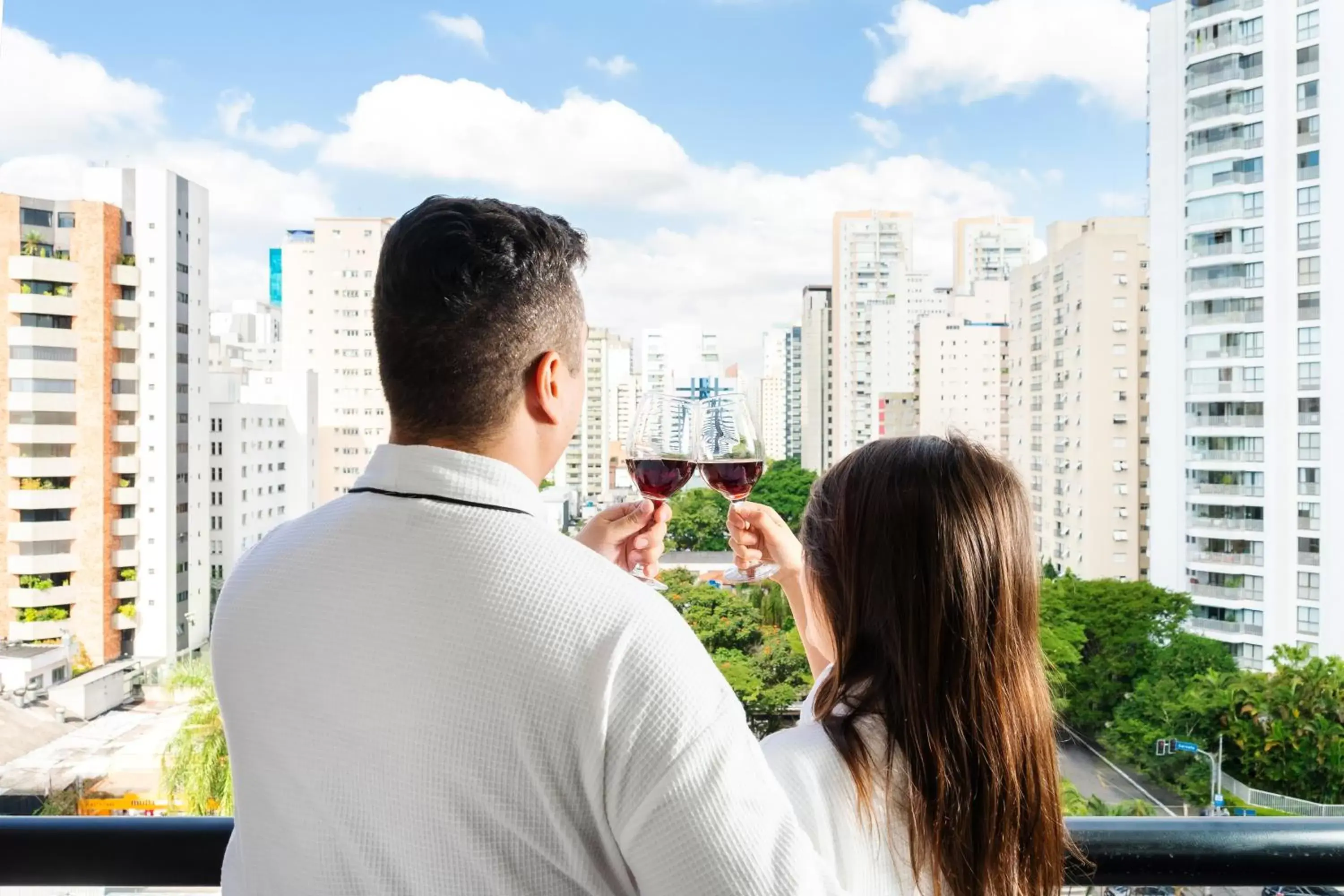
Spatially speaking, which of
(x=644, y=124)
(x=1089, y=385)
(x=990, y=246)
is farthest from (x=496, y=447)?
(x=1089, y=385)

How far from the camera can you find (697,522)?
1530 millimetres

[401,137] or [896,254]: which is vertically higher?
→ [401,137]

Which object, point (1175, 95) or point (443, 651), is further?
point (1175, 95)

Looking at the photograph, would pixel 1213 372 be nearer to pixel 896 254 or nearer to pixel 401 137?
pixel 896 254

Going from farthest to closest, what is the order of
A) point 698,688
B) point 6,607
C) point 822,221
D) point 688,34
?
point 822,221 → point 688,34 → point 6,607 → point 698,688

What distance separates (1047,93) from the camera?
7.82ft

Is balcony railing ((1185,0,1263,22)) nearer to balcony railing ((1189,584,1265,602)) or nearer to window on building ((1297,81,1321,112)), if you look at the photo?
window on building ((1297,81,1321,112))

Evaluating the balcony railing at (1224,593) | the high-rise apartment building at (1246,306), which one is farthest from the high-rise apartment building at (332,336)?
the balcony railing at (1224,593)

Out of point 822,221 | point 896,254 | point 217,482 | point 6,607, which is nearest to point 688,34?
point 822,221

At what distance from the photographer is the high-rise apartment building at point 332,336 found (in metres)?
1.98

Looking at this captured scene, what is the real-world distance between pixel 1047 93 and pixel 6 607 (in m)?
2.51

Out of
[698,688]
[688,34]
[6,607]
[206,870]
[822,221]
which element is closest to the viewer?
[698,688]

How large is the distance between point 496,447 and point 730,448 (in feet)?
1.02

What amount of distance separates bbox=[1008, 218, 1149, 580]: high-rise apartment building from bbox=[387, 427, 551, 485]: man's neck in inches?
80.1
